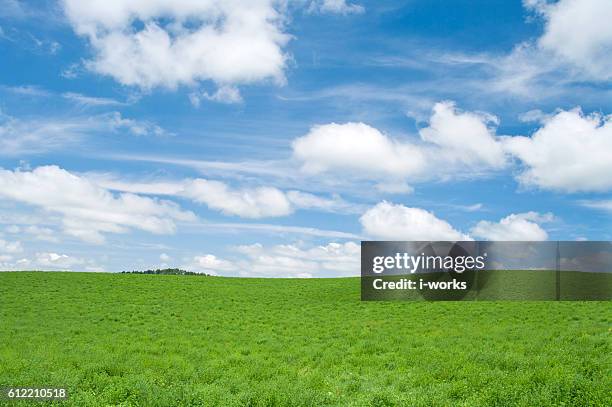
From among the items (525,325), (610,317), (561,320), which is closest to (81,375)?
(525,325)

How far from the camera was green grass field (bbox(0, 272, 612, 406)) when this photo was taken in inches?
580

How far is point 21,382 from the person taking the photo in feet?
53.2

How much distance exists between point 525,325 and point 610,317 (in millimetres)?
5550

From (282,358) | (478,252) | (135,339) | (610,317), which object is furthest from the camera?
(478,252)

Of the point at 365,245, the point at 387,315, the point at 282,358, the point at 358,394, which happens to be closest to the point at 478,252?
the point at 365,245

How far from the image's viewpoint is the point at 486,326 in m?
27.5

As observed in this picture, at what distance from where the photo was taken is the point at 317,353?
21.3 metres

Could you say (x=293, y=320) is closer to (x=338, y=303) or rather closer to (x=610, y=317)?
(x=338, y=303)

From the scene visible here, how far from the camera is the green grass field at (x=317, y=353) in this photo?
48.3 ft

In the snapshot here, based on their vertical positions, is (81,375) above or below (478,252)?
below

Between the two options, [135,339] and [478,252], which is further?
[478,252]

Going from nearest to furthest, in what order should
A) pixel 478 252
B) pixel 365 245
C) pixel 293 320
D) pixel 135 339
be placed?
pixel 135 339, pixel 293 320, pixel 365 245, pixel 478 252

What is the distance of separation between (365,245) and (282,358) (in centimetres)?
2199

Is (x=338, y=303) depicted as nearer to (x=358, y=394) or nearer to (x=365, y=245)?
(x=365, y=245)
